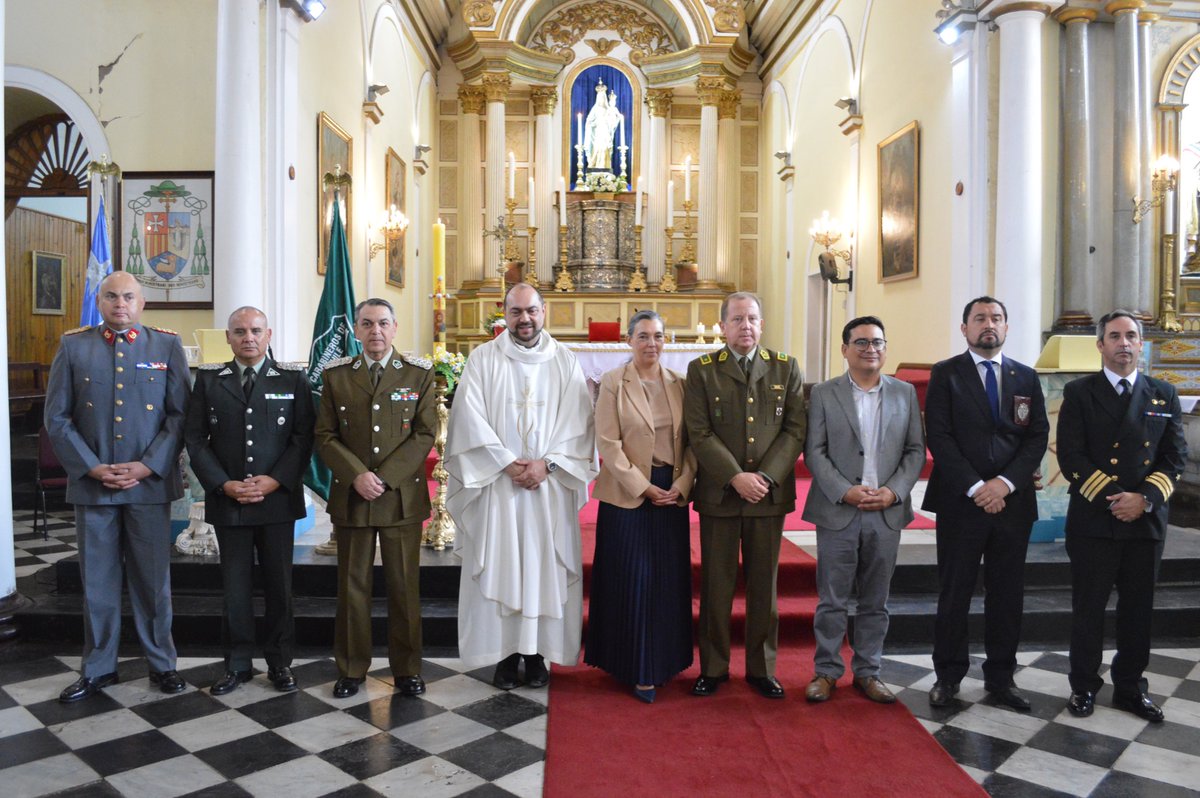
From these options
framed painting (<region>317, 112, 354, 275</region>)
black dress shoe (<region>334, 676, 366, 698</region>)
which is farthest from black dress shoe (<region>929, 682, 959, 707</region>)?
framed painting (<region>317, 112, 354, 275</region>)

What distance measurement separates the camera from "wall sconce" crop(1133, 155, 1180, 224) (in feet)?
24.4

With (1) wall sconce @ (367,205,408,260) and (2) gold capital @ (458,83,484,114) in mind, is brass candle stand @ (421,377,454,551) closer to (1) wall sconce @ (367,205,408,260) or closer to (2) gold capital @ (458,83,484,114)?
(1) wall sconce @ (367,205,408,260)

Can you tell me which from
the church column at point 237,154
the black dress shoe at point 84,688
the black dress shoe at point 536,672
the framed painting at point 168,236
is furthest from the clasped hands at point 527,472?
the framed painting at point 168,236

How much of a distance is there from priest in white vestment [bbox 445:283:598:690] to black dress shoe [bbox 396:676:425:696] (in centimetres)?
21

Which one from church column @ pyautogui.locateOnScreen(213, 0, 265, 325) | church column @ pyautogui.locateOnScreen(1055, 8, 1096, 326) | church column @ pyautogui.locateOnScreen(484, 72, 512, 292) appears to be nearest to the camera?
church column @ pyautogui.locateOnScreen(213, 0, 265, 325)

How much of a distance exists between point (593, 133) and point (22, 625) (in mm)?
12170

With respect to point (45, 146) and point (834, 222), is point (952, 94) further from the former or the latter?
point (45, 146)

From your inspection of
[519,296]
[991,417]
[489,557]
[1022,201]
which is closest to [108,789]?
→ [489,557]

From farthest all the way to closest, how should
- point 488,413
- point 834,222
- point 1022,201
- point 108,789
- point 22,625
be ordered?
point 834,222, point 1022,201, point 22,625, point 488,413, point 108,789

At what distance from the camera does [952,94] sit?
320 inches

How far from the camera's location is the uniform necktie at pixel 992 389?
3615 millimetres

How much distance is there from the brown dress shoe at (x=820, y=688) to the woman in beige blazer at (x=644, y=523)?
1.70ft

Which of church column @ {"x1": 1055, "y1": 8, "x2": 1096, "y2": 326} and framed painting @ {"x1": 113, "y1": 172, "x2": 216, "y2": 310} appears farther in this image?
church column @ {"x1": 1055, "y1": 8, "x2": 1096, "y2": 326}

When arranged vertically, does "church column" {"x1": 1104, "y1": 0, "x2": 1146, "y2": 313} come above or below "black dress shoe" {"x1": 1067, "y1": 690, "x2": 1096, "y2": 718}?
above
